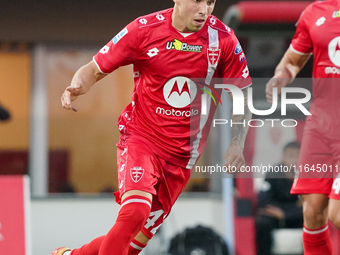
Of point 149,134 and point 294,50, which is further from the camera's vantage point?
point 294,50

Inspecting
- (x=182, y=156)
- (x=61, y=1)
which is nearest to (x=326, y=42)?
(x=182, y=156)

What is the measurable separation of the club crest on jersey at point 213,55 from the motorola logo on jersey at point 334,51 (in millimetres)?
740

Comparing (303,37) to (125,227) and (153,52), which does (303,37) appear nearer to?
(153,52)

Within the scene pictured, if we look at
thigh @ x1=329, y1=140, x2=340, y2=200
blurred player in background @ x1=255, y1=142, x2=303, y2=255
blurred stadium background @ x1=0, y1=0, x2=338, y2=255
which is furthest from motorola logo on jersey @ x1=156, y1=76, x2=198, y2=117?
blurred stadium background @ x1=0, y1=0, x2=338, y2=255

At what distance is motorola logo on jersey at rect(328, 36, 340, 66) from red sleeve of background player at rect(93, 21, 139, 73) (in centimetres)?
125

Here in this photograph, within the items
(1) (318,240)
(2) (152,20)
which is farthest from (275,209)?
(2) (152,20)

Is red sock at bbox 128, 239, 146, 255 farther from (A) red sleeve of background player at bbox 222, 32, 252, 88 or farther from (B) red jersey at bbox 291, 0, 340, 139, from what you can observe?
(B) red jersey at bbox 291, 0, 340, 139

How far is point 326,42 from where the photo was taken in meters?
3.66

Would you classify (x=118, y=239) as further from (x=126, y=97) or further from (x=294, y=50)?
(x=126, y=97)

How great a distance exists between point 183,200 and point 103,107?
1989 mm

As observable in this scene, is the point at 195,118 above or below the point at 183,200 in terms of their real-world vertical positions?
above

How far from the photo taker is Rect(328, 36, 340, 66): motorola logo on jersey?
362 centimetres

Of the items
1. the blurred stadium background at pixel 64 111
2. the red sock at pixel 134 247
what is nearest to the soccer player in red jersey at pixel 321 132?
the red sock at pixel 134 247

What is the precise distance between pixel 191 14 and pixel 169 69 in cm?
36
